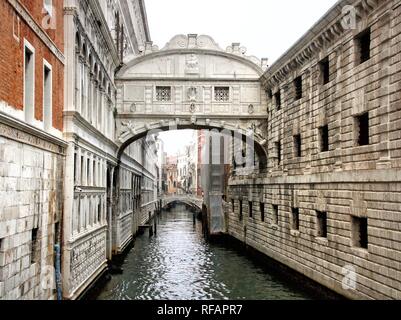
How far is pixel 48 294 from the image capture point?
10.3m

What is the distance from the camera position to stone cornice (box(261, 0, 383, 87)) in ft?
39.8

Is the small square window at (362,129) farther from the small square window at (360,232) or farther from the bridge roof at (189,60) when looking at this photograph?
the bridge roof at (189,60)

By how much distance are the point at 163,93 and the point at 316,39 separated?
7.68 m

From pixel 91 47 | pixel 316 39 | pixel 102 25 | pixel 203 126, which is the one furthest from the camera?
pixel 203 126

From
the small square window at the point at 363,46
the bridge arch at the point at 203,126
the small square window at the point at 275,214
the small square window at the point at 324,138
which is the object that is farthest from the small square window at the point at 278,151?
the small square window at the point at 363,46

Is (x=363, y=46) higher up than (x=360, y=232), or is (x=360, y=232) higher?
(x=363, y=46)

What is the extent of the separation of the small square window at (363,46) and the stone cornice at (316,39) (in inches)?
16.8

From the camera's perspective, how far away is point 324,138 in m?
14.9

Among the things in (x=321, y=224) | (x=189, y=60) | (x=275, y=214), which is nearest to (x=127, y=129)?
(x=189, y=60)

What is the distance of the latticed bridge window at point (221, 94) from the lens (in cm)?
2064

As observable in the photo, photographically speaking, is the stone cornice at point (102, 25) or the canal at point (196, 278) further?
the canal at point (196, 278)

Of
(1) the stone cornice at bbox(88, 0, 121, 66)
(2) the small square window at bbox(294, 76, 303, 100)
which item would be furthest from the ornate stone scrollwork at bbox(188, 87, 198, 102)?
(2) the small square window at bbox(294, 76, 303, 100)

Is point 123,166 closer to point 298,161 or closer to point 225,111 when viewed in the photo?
point 225,111

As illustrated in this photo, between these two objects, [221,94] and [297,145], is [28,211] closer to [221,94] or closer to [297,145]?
[297,145]
